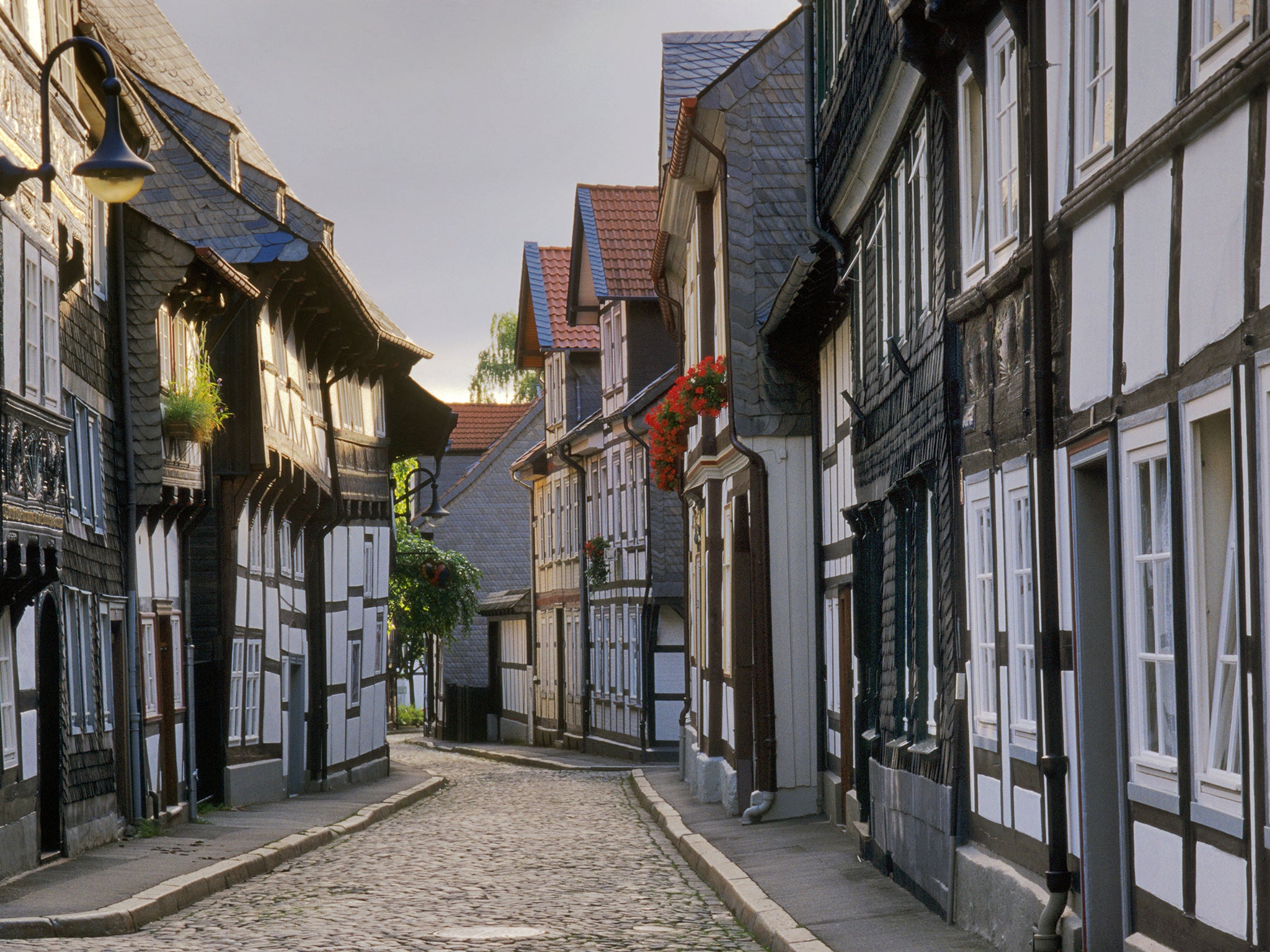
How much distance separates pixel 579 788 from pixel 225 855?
12.6m

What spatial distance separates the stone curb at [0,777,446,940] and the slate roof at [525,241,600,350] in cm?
2259

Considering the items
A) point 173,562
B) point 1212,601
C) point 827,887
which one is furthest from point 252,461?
point 1212,601

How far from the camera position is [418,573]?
1743 inches

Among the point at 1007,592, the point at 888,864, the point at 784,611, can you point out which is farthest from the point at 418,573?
the point at 1007,592

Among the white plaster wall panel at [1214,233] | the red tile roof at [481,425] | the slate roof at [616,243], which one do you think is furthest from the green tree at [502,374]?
the white plaster wall panel at [1214,233]

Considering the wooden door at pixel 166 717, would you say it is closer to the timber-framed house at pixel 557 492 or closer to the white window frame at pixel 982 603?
the white window frame at pixel 982 603

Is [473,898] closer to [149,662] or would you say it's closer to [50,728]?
[50,728]

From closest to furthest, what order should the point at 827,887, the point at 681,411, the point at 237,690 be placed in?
the point at 827,887, the point at 681,411, the point at 237,690

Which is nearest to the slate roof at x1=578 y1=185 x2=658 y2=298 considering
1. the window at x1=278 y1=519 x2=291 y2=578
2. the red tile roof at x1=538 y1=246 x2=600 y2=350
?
the red tile roof at x1=538 y1=246 x2=600 y2=350

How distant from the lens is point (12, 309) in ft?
43.9

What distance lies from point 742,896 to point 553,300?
31.8 metres

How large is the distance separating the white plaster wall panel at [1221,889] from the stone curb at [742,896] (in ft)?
10.5

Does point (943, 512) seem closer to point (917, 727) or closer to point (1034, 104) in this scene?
point (917, 727)

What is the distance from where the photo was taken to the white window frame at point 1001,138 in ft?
30.6
